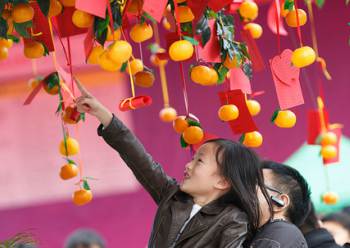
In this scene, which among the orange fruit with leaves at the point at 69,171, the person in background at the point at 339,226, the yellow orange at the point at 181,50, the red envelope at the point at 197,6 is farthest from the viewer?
the person in background at the point at 339,226

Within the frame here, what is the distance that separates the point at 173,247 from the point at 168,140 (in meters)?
1.91

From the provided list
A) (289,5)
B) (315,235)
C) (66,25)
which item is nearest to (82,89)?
(66,25)

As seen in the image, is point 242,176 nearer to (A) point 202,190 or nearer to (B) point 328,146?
(A) point 202,190

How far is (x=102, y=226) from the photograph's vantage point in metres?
3.73

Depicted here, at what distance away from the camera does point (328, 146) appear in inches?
102

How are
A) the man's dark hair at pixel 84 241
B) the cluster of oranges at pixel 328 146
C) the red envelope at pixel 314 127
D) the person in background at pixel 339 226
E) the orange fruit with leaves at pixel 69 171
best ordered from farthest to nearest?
the man's dark hair at pixel 84 241
the person in background at pixel 339 226
the red envelope at pixel 314 127
the cluster of oranges at pixel 328 146
the orange fruit with leaves at pixel 69 171

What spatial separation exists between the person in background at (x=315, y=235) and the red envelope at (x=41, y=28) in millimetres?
887

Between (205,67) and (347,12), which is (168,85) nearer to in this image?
(347,12)

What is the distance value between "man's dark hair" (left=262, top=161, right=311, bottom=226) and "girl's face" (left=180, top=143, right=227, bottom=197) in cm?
26

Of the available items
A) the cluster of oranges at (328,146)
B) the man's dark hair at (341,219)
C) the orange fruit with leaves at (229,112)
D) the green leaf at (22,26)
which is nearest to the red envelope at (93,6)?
the green leaf at (22,26)

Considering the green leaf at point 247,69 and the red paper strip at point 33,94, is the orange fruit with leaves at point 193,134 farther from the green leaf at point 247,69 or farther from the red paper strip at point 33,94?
the red paper strip at point 33,94

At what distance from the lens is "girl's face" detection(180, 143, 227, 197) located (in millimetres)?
1872

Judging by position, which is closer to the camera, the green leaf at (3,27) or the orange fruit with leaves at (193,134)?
the green leaf at (3,27)

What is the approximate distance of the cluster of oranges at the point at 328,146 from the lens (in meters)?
2.59
